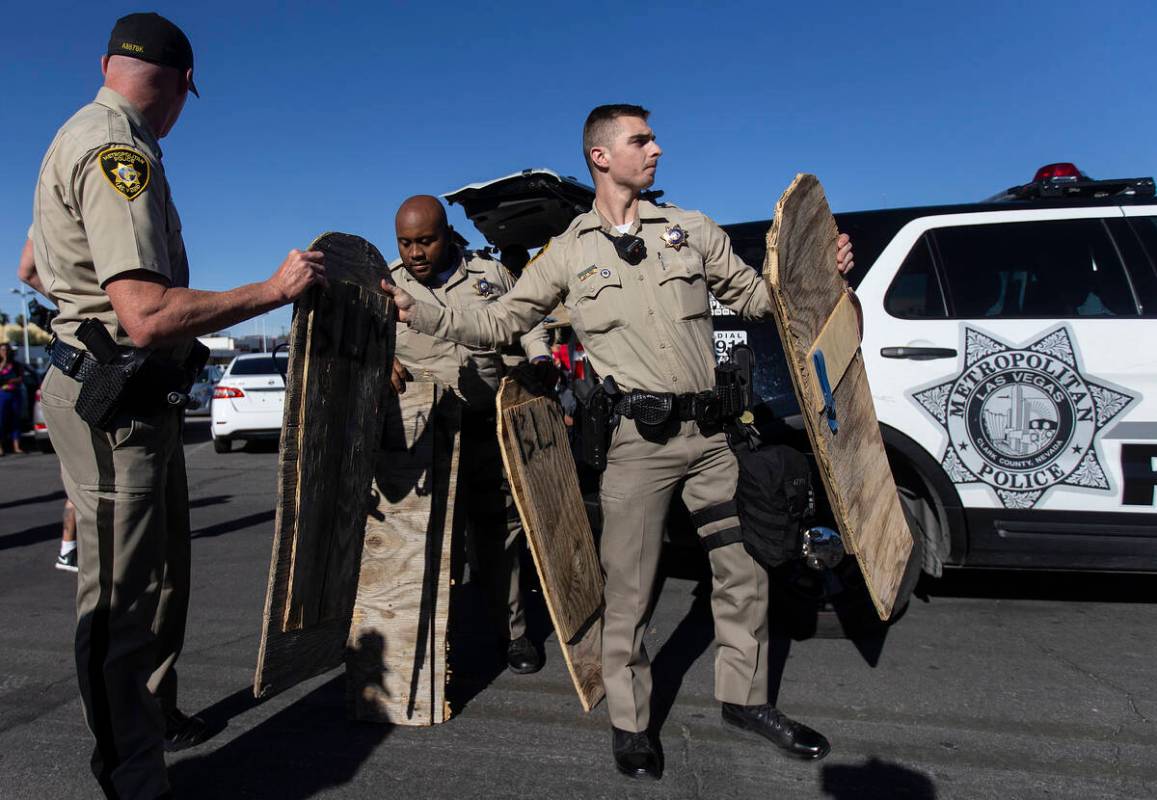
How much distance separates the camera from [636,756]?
9.03ft

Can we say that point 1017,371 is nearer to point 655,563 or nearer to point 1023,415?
point 1023,415

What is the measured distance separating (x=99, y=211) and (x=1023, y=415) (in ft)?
11.5

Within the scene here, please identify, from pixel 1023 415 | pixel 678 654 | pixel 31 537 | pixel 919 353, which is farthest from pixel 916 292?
pixel 31 537

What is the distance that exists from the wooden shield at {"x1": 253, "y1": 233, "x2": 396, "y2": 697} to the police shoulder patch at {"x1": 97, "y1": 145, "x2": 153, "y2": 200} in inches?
18.3

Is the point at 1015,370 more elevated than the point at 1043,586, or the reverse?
the point at 1015,370

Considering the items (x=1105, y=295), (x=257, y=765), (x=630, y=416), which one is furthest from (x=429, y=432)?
(x=1105, y=295)

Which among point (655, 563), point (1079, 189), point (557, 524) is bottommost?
point (655, 563)

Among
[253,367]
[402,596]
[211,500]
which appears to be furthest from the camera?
[253,367]

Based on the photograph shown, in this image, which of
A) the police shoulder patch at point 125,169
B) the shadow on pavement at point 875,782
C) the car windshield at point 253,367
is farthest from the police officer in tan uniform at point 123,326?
the car windshield at point 253,367

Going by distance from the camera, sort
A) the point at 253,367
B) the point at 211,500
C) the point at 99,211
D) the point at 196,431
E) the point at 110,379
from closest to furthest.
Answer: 1. the point at 99,211
2. the point at 110,379
3. the point at 211,500
4. the point at 253,367
5. the point at 196,431

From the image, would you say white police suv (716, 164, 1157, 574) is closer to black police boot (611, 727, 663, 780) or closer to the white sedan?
black police boot (611, 727, 663, 780)

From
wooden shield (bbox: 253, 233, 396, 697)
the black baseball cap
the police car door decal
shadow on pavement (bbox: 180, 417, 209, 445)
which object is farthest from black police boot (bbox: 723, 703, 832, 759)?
shadow on pavement (bbox: 180, 417, 209, 445)

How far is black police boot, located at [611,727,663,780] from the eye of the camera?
8.93 feet

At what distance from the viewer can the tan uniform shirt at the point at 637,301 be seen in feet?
9.68
